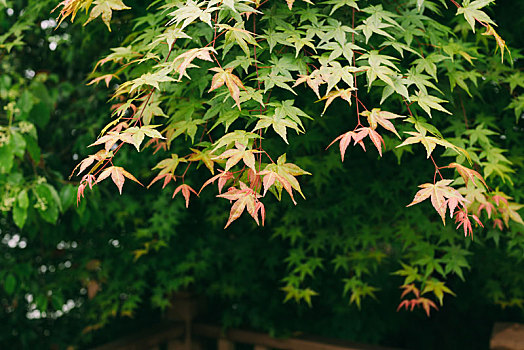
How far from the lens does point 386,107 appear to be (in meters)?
1.86

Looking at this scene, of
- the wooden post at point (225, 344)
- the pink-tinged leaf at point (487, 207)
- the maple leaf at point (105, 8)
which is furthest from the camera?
the wooden post at point (225, 344)

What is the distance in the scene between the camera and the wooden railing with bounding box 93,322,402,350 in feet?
9.68

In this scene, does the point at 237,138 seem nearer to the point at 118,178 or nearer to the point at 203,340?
the point at 118,178

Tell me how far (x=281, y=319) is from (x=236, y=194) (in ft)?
7.00

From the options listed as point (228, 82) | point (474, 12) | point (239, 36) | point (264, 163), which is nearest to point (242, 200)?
point (264, 163)

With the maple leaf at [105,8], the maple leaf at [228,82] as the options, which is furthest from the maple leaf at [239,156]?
the maple leaf at [105,8]

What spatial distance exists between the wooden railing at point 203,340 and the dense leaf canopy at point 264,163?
0.12m

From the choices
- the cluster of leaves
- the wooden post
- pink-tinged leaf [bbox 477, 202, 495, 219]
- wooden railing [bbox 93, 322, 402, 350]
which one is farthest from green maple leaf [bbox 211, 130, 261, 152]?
the wooden post

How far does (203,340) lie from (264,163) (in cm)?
241

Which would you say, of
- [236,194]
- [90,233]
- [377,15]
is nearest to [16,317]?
[90,233]

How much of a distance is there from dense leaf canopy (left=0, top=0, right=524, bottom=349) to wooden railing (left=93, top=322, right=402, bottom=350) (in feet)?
0.38

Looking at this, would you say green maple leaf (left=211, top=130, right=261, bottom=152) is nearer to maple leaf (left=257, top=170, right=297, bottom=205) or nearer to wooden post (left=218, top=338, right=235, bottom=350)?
maple leaf (left=257, top=170, right=297, bottom=205)

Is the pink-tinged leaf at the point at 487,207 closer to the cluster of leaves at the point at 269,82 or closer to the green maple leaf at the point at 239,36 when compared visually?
the cluster of leaves at the point at 269,82

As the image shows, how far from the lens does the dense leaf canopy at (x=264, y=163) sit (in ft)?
4.80
